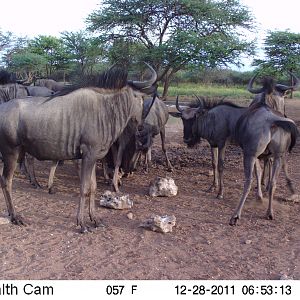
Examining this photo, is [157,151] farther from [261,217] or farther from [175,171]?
[261,217]

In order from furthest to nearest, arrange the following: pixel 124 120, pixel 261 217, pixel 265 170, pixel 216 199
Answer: pixel 265 170 → pixel 216 199 → pixel 261 217 → pixel 124 120

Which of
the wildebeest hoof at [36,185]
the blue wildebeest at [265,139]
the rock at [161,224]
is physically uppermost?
the blue wildebeest at [265,139]

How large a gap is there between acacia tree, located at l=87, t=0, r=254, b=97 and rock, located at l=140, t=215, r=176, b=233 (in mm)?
20024

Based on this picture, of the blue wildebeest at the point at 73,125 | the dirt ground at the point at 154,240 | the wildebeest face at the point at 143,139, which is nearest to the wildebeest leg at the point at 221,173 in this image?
the dirt ground at the point at 154,240

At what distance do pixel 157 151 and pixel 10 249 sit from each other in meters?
6.83

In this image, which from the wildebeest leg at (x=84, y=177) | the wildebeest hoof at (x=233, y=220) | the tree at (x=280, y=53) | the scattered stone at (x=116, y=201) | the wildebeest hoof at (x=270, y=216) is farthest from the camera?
the tree at (x=280, y=53)

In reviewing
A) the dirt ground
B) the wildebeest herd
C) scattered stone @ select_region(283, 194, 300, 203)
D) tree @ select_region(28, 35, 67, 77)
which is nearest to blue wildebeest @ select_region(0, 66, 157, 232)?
the wildebeest herd

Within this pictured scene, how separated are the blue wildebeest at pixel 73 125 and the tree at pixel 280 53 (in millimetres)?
26931

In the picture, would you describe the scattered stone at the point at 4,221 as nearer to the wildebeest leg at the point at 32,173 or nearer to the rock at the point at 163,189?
the wildebeest leg at the point at 32,173

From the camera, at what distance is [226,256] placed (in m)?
4.70

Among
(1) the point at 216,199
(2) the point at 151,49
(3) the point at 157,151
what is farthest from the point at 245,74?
(1) the point at 216,199

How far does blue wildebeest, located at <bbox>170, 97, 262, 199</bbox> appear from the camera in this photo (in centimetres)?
735

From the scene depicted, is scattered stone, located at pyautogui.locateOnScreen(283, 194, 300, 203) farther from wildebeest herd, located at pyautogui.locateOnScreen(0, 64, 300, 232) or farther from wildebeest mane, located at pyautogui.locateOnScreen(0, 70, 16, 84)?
wildebeest mane, located at pyautogui.locateOnScreen(0, 70, 16, 84)

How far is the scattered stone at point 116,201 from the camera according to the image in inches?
253
